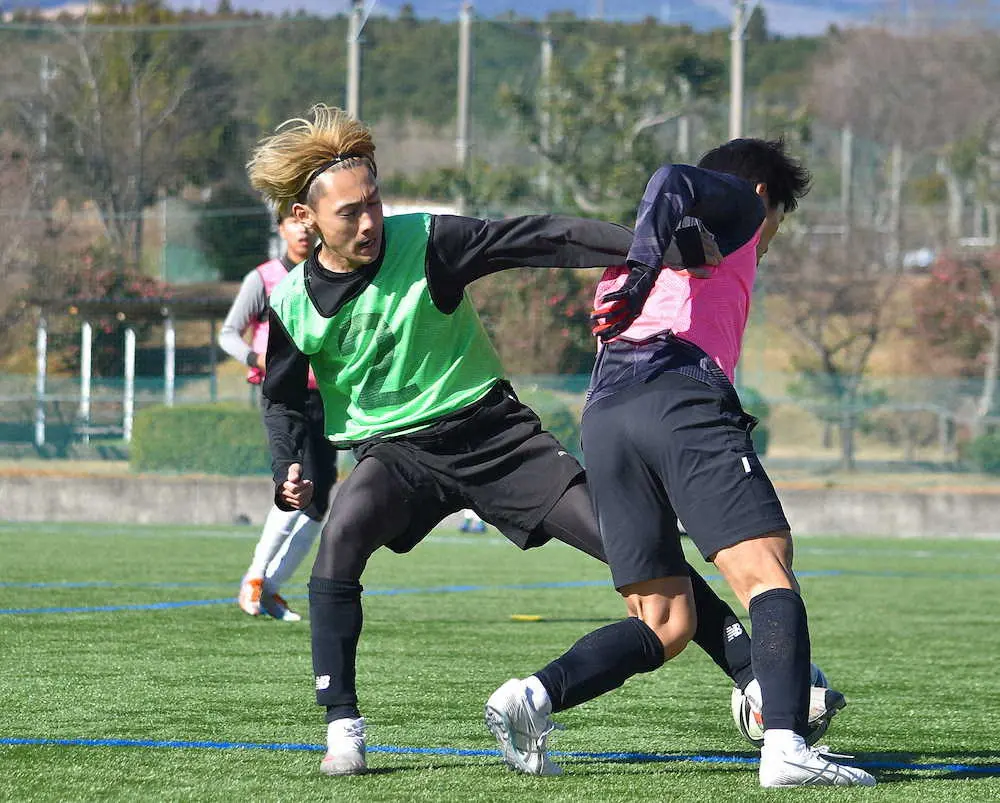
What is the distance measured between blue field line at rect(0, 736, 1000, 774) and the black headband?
1.50 meters

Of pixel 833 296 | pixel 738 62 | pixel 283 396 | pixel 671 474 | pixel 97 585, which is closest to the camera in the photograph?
pixel 671 474

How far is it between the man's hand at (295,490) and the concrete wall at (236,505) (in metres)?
13.9

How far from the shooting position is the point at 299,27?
2431 centimetres

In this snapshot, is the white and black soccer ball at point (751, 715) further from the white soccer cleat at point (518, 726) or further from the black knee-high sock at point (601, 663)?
the white soccer cleat at point (518, 726)

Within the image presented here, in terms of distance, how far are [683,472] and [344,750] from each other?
1.10 m

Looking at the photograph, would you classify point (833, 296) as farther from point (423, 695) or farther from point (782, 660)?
point (782, 660)

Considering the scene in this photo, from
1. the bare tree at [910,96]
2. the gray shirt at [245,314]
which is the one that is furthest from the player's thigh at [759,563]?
the bare tree at [910,96]

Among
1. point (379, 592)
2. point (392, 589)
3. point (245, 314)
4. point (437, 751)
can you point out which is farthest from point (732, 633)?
point (392, 589)

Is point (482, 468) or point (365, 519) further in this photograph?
point (482, 468)

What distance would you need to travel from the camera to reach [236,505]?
18969mm

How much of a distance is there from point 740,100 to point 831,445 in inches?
168

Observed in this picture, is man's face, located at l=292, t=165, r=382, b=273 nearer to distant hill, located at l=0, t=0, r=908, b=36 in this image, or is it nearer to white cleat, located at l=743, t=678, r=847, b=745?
white cleat, located at l=743, t=678, r=847, b=745

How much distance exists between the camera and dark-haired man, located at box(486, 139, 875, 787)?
4.21 meters

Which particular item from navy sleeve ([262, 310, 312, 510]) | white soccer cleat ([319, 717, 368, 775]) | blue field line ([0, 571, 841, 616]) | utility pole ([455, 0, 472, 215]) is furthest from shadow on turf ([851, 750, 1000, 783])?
utility pole ([455, 0, 472, 215])
